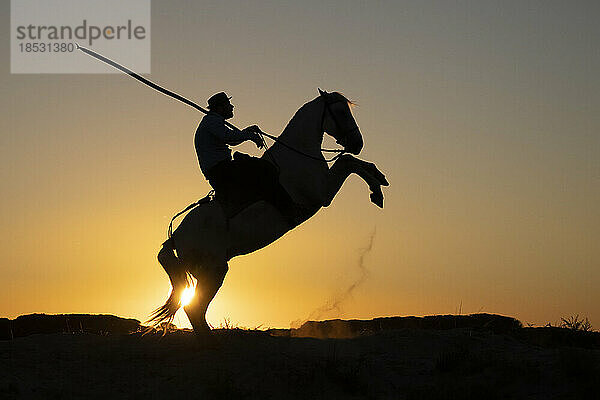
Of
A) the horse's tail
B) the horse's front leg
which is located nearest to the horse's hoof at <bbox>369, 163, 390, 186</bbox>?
the horse's front leg

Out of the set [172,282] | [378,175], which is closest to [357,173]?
[378,175]

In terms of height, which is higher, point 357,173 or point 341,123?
point 341,123

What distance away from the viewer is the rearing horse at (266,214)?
435 inches

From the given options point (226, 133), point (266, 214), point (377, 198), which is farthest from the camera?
point (377, 198)

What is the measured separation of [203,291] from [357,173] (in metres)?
2.77

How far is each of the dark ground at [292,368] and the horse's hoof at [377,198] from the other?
1.92 metres

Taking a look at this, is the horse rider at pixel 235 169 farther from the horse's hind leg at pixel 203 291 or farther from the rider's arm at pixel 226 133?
the horse's hind leg at pixel 203 291

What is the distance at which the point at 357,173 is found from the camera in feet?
39.1

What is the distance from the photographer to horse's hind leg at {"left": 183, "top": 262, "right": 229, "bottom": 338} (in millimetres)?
11055

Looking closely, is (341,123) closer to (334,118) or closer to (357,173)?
(334,118)

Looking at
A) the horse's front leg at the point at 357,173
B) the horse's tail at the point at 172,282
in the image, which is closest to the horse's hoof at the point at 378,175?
the horse's front leg at the point at 357,173

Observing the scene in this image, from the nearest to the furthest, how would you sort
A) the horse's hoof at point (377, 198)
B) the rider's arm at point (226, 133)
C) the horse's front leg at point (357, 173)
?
the rider's arm at point (226, 133)
the horse's front leg at point (357, 173)
the horse's hoof at point (377, 198)

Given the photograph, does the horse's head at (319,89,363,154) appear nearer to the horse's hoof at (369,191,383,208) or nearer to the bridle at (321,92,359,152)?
the bridle at (321,92,359,152)

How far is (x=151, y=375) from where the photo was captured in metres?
10.1
